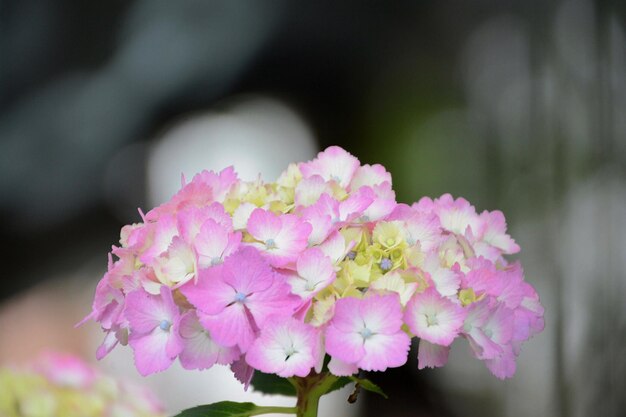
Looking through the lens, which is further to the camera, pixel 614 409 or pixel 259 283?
pixel 614 409

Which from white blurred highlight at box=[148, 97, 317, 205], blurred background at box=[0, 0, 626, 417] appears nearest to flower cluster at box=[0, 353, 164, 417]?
blurred background at box=[0, 0, 626, 417]

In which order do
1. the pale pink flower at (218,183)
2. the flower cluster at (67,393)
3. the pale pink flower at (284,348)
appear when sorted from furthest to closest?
the flower cluster at (67,393), the pale pink flower at (218,183), the pale pink flower at (284,348)

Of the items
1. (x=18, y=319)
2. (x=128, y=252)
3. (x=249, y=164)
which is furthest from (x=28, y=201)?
(x=128, y=252)

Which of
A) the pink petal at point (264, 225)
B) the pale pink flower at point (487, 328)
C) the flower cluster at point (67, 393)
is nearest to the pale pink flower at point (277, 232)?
the pink petal at point (264, 225)

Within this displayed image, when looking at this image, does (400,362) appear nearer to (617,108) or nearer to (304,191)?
(304,191)

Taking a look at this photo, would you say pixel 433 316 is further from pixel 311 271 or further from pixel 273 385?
pixel 273 385

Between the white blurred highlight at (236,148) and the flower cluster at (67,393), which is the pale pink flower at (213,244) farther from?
the white blurred highlight at (236,148)

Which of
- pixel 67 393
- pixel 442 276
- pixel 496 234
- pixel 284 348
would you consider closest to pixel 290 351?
pixel 284 348
